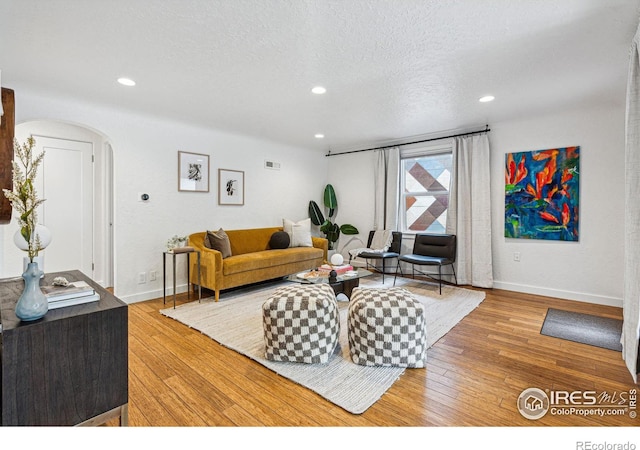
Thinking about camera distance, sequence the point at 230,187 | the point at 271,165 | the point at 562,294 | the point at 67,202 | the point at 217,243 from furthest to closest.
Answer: the point at 271,165, the point at 230,187, the point at 67,202, the point at 217,243, the point at 562,294

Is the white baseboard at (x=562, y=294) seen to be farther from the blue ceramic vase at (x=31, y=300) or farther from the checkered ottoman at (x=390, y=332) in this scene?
the blue ceramic vase at (x=31, y=300)

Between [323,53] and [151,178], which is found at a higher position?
[323,53]

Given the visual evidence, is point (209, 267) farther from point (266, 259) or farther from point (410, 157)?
point (410, 157)

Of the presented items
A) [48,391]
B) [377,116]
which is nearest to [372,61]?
[377,116]

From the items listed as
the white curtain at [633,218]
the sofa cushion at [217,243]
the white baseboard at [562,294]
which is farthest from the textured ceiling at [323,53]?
the white baseboard at [562,294]

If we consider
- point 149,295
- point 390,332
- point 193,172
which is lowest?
point 149,295

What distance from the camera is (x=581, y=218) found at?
3689 millimetres

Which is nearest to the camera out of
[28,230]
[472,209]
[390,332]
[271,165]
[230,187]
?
[28,230]

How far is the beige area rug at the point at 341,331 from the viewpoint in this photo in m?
1.89

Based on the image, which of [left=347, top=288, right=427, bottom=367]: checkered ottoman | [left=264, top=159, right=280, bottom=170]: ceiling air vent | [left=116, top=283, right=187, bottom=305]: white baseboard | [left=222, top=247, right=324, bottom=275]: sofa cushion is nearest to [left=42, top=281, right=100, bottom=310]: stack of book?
[left=347, top=288, right=427, bottom=367]: checkered ottoman

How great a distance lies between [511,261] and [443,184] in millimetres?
1508

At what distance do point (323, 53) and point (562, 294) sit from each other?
4014mm

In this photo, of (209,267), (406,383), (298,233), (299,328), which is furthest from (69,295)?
(298,233)

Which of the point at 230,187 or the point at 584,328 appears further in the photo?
the point at 230,187
